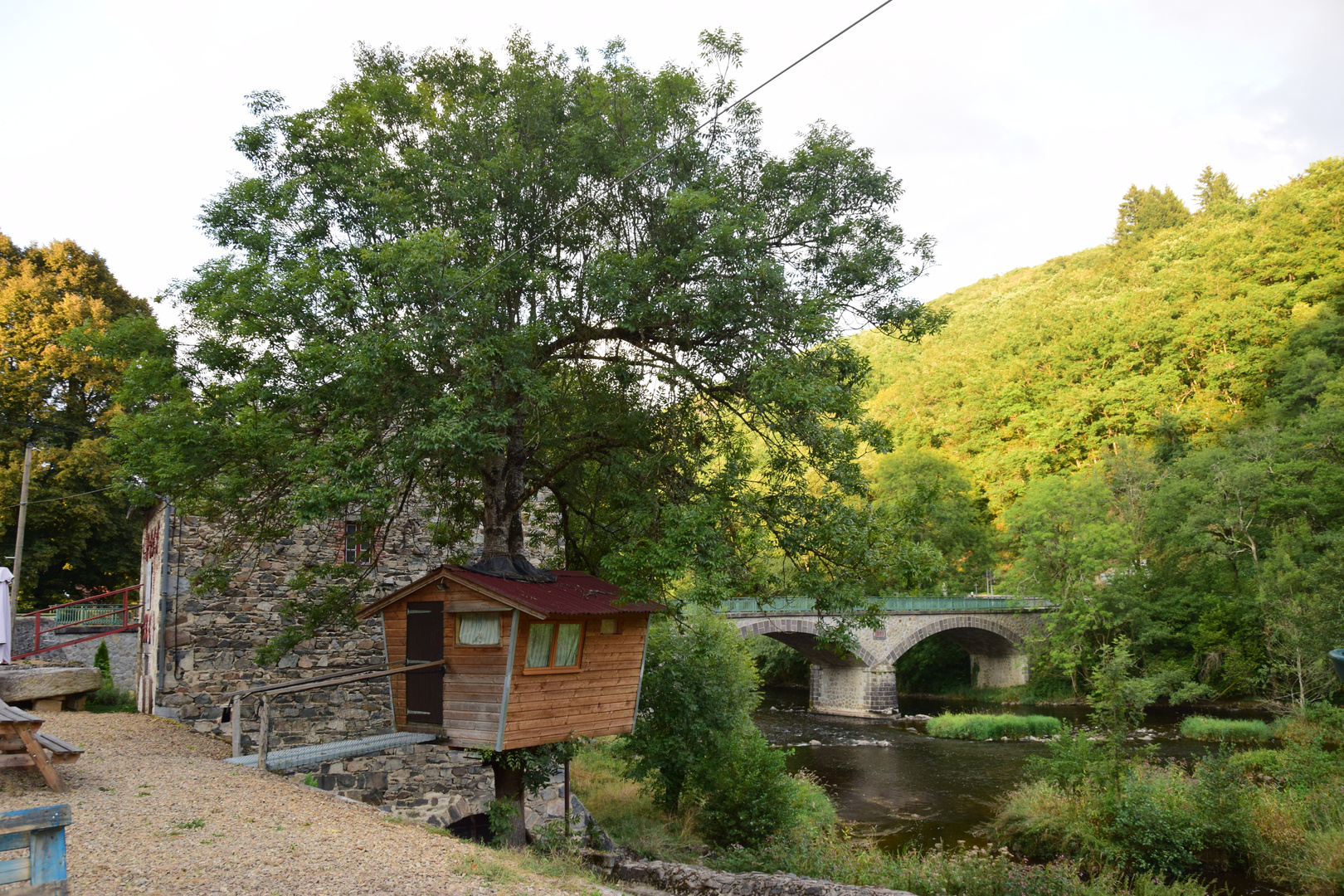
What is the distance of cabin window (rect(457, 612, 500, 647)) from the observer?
9.71m

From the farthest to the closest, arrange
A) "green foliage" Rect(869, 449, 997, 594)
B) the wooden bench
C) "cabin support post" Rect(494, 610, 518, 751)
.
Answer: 1. "green foliage" Rect(869, 449, 997, 594)
2. "cabin support post" Rect(494, 610, 518, 751)
3. the wooden bench

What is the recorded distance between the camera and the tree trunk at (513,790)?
1089 centimetres

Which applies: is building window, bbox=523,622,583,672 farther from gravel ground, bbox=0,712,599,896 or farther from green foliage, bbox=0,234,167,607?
green foliage, bbox=0,234,167,607

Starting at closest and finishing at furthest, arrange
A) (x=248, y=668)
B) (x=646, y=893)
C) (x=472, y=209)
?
(x=646, y=893)
(x=472, y=209)
(x=248, y=668)

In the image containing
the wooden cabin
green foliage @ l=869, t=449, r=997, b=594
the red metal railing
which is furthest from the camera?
green foliage @ l=869, t=449, r=997, b=594

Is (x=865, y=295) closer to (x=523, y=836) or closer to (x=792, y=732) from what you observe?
(x=523, y=836)

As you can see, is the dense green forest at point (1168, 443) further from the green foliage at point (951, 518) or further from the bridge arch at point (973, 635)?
the bridge arch at point (973, 635)

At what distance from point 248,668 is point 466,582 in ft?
21.4

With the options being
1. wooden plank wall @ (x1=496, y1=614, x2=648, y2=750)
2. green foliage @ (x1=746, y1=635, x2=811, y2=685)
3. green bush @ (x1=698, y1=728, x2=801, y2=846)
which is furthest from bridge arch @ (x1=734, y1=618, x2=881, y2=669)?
wooden plank wall @ (x1=496, y1=614, x2=648, y2=750)

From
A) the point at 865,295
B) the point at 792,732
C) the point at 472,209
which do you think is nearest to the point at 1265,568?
the point at 792,732

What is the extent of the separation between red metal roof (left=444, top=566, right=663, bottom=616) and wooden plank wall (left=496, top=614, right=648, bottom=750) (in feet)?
1.02

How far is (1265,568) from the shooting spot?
28000mm

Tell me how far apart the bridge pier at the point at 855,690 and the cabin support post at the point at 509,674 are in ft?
93.7

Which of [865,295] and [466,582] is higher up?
[865,295]
